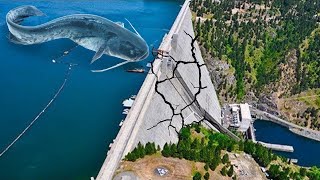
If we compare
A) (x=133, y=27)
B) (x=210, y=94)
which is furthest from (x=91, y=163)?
(x=133, y=27)

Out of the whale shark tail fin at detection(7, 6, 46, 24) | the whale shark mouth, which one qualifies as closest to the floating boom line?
the whale shark mouth

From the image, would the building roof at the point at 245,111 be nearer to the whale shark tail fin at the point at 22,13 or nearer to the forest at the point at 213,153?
the forest at the point at 213,153

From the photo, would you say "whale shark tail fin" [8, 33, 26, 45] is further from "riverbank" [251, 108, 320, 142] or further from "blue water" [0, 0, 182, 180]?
"riverbank" [251, 108, 320, 142]

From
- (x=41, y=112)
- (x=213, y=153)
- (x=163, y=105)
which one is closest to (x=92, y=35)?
(x=41, y=112)

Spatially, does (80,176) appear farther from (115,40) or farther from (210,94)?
(210,94)

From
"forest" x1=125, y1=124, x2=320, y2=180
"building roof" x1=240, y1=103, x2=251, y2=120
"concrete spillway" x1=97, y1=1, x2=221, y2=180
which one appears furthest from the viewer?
"building roof" x1=240, y1=103, x2=251, y2=120
